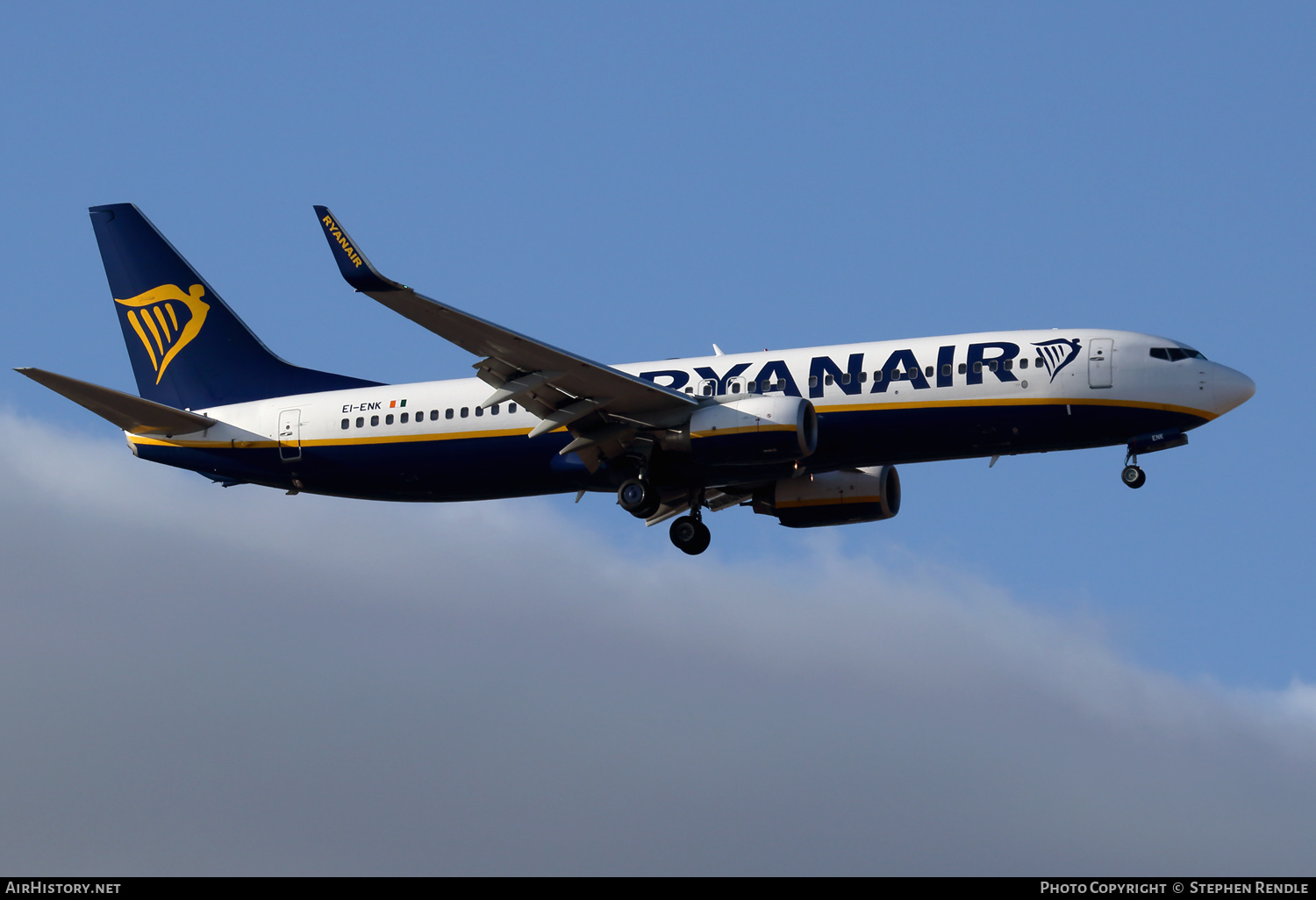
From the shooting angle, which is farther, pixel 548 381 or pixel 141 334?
pixel 141 334

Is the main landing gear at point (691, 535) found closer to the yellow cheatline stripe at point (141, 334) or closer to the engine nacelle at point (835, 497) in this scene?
the engine nacelle at point (835, 497)

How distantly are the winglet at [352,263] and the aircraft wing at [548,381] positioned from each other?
7cm

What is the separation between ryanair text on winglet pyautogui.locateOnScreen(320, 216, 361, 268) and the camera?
3728 centimetres

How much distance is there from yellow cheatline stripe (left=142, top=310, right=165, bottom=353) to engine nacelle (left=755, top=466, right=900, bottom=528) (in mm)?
18918

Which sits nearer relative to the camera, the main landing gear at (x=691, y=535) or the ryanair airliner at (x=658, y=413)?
the ryanair airliner at (x=658, y=413)

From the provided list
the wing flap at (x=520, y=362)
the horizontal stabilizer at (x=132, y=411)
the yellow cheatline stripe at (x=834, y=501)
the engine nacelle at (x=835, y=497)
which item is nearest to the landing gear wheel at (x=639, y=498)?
the wing flap at (x=520, y=362)

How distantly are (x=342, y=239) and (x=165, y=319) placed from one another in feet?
55.6

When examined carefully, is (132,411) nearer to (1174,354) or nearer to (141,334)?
(141,334)

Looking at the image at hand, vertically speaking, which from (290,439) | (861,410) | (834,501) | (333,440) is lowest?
(834,501)

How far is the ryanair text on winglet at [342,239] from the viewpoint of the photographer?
37281 millimetres

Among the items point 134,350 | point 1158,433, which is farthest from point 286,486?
point 1158,433

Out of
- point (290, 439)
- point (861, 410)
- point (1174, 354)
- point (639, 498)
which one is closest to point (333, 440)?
point (290, 439)

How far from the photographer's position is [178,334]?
51.8m

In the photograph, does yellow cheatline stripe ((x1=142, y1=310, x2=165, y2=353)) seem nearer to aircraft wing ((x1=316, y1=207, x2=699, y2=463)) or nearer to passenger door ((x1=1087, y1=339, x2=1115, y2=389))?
aircraft wing ((x1=316, y1=207, x2=699, y2=463))
